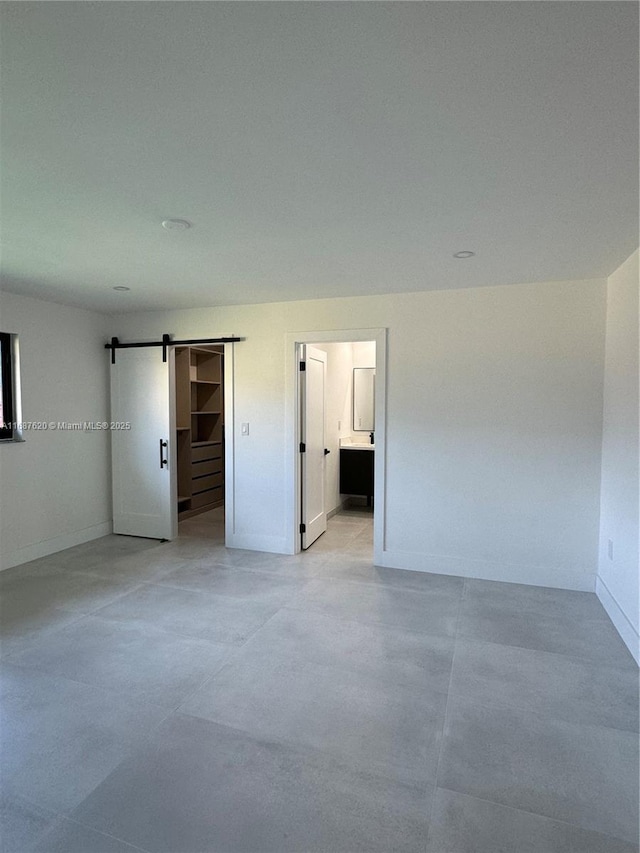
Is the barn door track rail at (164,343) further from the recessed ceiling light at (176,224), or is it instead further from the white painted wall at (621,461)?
the white painted wall at (621,461)

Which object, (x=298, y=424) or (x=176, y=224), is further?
(x=298, y=424)

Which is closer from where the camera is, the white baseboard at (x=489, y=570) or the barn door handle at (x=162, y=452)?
the white baseboard at (x=489, y=570)

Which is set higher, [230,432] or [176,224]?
[176,224]

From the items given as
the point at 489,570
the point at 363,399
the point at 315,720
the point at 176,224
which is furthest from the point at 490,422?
the point at 363,399

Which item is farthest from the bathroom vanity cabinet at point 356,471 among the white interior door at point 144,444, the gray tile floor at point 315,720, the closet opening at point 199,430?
the gray tile floor at point 315,720

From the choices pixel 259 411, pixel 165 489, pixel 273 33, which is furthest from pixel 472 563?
pixel 273 33

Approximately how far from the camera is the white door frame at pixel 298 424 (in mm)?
4098

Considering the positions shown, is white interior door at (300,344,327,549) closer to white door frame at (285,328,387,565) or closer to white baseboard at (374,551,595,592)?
white door frame at (285,328,387,565)

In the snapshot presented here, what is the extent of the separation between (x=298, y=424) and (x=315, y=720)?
2714 mm

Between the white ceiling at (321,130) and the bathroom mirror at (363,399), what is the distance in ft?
12.1

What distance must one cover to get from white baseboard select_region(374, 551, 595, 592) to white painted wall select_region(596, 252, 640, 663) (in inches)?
7.0

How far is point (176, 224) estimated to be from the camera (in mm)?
2436

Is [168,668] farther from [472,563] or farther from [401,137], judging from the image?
[401,137]

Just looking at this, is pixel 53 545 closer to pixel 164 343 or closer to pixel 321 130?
pixel 164 343
